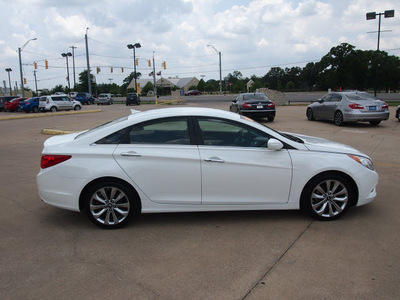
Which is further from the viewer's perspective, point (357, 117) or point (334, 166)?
point (357, 117)

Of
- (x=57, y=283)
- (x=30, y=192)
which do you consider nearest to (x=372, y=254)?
(x=57, y=283)

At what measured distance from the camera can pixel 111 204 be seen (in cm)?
443

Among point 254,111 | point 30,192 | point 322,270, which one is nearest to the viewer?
point 322,270

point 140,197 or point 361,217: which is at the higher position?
point 140,197

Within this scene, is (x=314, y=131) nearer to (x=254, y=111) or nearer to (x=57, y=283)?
(x=254, y=111)

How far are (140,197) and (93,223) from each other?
757 mm

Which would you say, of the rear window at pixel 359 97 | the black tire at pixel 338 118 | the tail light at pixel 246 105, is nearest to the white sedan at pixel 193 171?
the black tire at pixel 338 118

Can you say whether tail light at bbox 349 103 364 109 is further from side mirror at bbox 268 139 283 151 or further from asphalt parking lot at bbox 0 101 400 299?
side mirror at bbox 268 139 283 151

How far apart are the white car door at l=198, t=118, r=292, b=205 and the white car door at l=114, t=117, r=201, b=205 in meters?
0.14

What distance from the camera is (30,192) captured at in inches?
242

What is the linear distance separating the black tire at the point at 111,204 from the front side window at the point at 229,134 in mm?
1235

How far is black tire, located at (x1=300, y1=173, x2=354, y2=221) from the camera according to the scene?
453 cm

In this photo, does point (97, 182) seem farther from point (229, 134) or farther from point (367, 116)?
point (367, 116)

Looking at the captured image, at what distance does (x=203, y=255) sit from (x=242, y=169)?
1.21m
